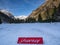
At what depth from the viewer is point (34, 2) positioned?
1.90 metres

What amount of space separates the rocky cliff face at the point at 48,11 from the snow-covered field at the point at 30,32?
3.7 inches

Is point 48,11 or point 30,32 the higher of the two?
point 48,11

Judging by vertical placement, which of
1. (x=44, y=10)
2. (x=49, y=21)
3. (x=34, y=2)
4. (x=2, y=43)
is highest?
(x=34, y=2)

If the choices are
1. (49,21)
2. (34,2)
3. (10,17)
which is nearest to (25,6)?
(34,2)

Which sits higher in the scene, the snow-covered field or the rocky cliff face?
the rocky cliff face

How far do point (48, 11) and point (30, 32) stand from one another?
0.39 meters

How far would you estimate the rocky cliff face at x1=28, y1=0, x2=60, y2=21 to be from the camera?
1.84 m

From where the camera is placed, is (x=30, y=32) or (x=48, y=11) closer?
(x=30, y=32)

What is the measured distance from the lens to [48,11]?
188cm

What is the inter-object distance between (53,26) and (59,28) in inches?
3.5

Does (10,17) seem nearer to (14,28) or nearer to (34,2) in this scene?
(14,28)

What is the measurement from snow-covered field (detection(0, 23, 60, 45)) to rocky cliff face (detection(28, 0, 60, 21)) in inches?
3.7

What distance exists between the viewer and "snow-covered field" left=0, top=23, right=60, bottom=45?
1736mm

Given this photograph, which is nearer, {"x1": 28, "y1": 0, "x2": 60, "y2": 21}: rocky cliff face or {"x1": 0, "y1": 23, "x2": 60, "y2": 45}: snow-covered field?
{"x1": 0, "y1": 23, "x2": 60, "y2": 45}: snow-covered field
